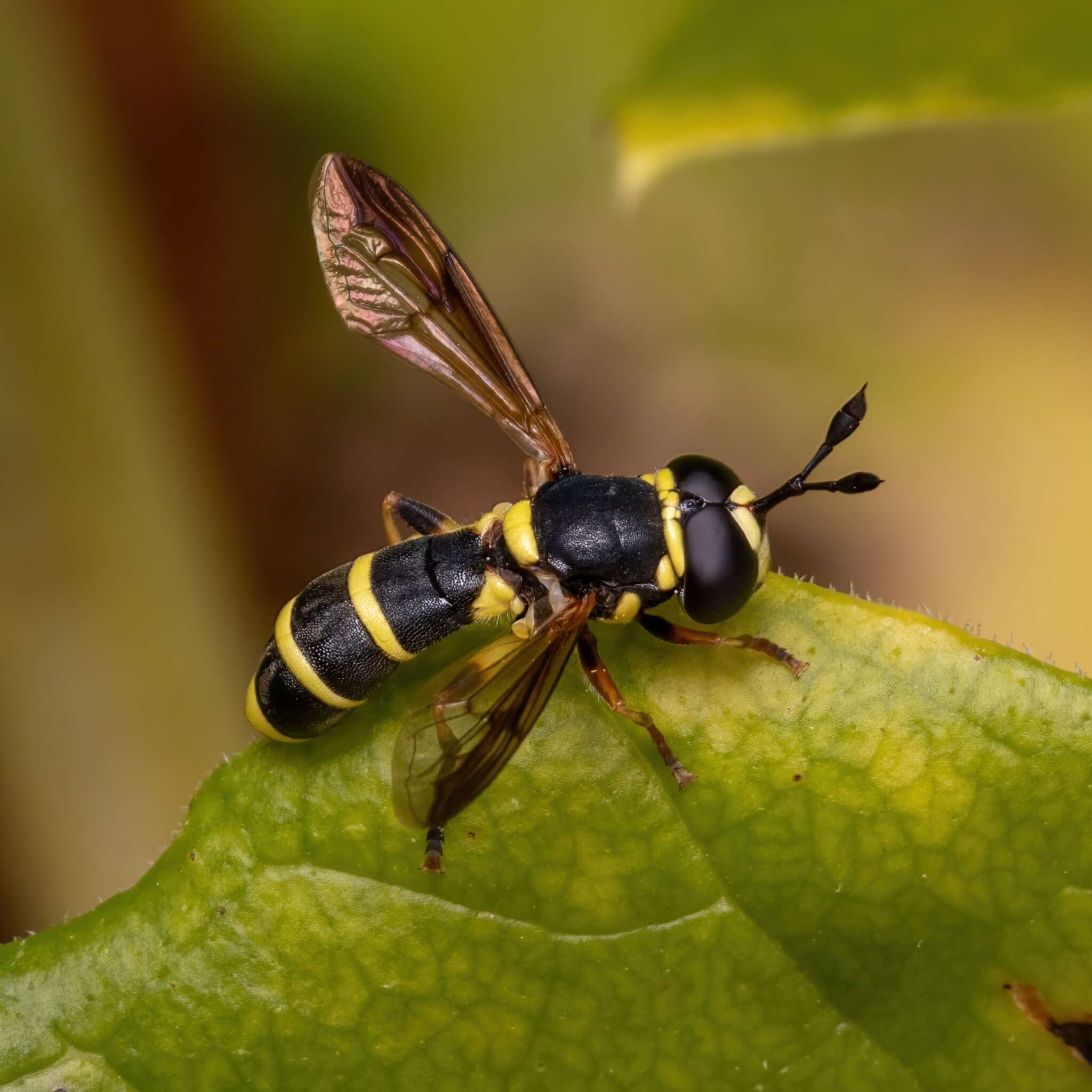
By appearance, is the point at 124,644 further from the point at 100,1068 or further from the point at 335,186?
the point at 100,1068

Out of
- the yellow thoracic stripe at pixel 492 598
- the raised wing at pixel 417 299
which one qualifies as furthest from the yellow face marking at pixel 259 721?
the raised wing at pixel 417 299

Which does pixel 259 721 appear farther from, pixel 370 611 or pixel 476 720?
pixel 476 720

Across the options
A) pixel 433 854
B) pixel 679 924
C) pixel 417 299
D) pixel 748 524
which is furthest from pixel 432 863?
pixel 417 299

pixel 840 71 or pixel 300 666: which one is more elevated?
pixel 840 71

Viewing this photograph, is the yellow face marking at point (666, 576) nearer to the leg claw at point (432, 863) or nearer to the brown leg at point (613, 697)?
the brown leg at point (613, 697)

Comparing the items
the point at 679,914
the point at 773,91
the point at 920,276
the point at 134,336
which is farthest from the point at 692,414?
the point at 679,914

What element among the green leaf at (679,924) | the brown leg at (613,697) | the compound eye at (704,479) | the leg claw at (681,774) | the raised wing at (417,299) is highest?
the raised wing at (417,299)

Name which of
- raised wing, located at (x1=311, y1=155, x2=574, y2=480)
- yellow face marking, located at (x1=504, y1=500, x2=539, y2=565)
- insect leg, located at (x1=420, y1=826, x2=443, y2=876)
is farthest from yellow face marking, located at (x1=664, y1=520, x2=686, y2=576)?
insect leg, located at (x1=420, y1=826, x2=443, y2=876)
